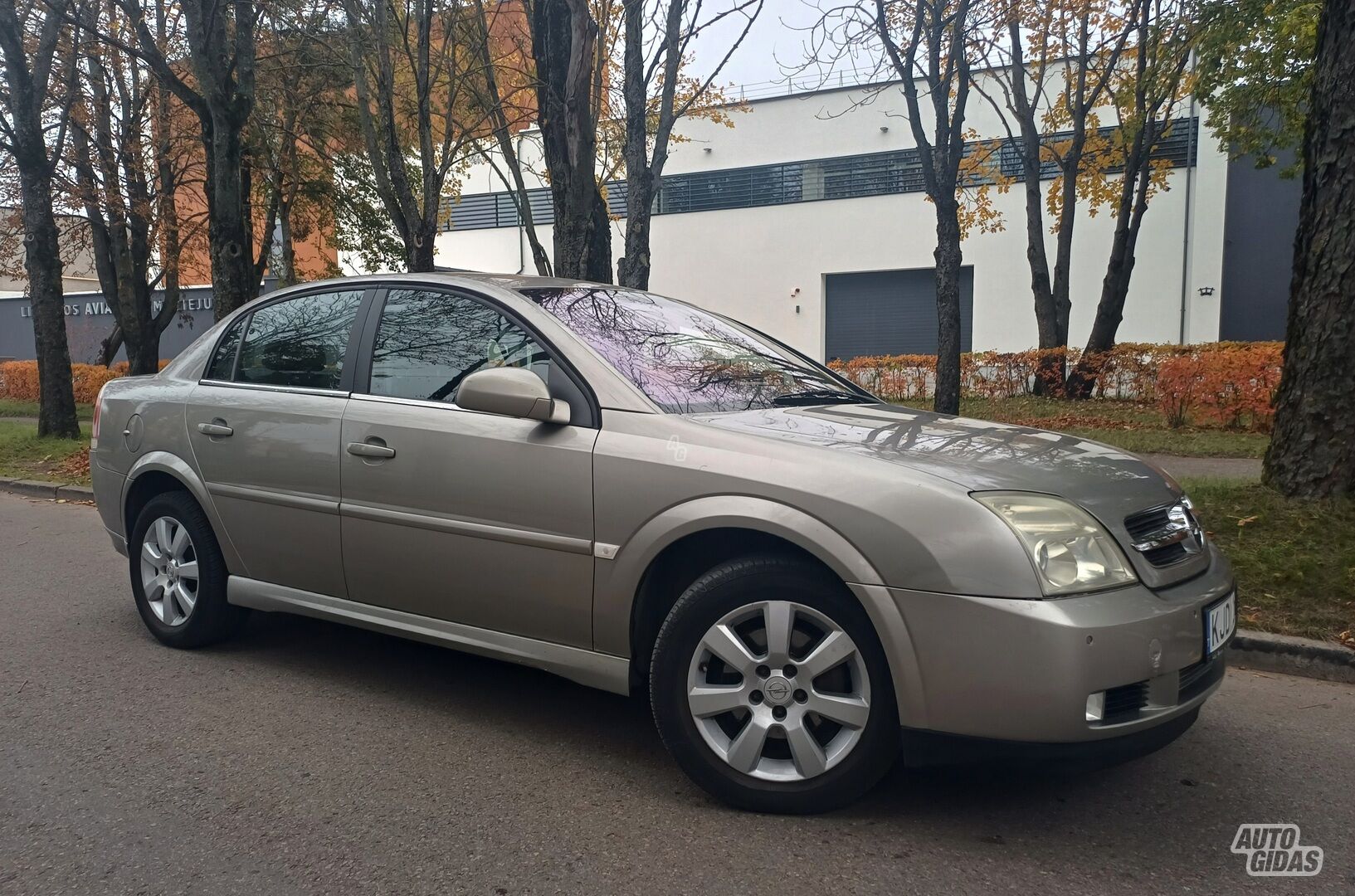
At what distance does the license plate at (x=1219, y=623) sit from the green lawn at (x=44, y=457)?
1077 cm

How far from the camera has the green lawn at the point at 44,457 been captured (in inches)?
448

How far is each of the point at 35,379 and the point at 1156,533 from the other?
93.6 feet

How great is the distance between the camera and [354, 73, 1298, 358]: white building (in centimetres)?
2378

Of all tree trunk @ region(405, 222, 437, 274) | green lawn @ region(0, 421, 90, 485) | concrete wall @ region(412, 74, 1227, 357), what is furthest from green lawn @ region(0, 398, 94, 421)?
tree trunk @ region(405, 222, 437, 274)

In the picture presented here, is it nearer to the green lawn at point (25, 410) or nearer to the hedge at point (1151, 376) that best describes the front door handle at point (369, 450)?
the hedge at point (1151, 376)

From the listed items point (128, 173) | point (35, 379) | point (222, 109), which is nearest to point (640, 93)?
point (222, 109)

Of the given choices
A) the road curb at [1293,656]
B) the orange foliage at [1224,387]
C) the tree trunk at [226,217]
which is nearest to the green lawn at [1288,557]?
the road curb at [1293,656]

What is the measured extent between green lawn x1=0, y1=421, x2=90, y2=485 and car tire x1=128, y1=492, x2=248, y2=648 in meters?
6.67

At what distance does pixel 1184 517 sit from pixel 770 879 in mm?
1765

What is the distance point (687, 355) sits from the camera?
4.00 m

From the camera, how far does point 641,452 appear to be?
11.0ft

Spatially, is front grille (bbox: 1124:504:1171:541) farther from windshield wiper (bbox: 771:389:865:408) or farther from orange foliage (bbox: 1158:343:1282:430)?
orange foliage (bbox: 1158:343:1282:430)

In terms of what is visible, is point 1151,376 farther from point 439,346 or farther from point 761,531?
point 761,531

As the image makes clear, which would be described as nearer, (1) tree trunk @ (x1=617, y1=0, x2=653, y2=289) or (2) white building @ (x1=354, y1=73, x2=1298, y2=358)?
(1) tree trunk @ (x1=617, y1=0, x2=653, y2=289)
